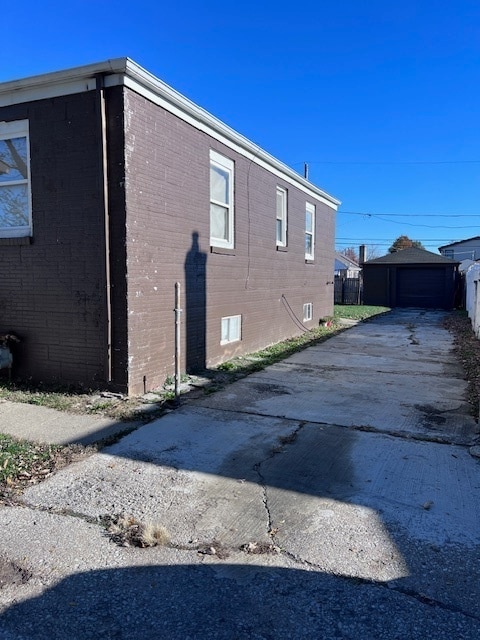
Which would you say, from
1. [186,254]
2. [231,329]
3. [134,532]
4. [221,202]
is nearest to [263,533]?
[134,532]

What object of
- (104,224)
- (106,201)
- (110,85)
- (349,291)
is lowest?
(349,291)

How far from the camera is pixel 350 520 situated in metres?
3.12

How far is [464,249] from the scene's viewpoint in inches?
1807

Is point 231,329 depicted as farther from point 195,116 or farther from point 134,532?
point 134,532

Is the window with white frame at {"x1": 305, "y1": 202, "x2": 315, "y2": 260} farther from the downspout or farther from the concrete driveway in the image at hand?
the concrete driveway

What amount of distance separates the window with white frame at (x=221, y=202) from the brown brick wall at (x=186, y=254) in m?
0.19

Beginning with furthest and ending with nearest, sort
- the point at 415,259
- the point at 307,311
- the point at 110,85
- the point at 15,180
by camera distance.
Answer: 1. the point at 415,259
2. the point at 307,311
3. the point at 15,180
4. the point at 110,85

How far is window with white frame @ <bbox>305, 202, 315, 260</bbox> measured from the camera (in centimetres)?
1354

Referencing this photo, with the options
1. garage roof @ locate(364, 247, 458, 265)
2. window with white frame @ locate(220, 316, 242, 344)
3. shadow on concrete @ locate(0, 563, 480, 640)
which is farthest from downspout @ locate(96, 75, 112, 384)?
garage roof @ locate(364, 247, 458, 265)

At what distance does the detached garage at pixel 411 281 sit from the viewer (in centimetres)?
2589

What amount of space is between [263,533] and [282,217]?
9.47 m

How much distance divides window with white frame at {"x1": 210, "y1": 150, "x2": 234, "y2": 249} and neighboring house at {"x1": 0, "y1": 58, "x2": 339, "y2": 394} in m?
0.34

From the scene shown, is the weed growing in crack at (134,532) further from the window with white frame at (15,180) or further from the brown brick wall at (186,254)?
the window with white frame at (15,180)

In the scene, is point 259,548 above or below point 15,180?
below
